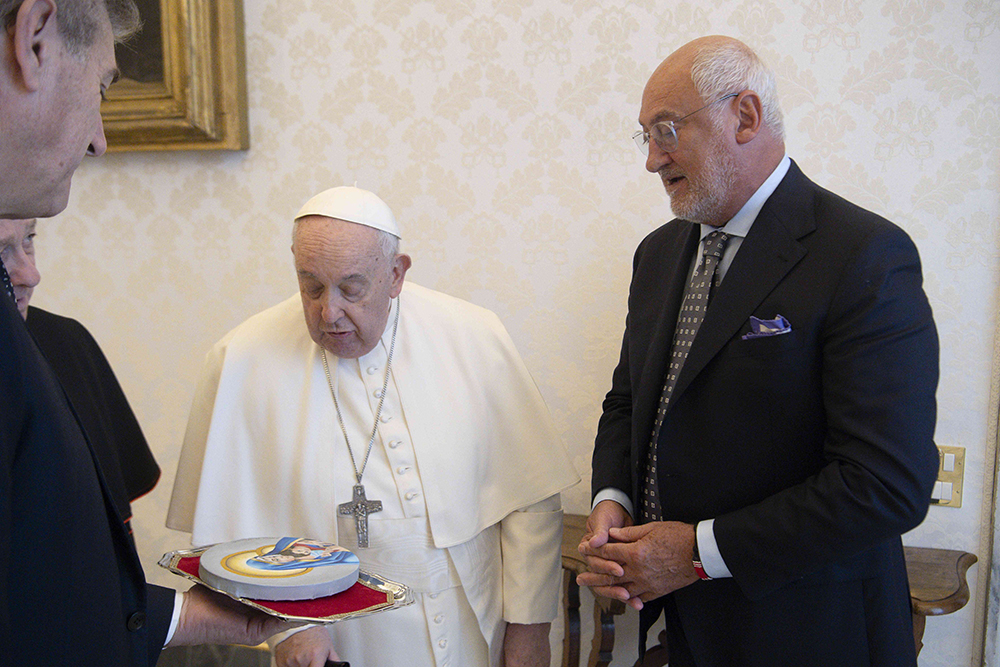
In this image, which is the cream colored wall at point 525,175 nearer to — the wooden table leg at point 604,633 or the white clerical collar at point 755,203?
the wooden table leg at point 604,633

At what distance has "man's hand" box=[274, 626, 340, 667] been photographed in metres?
2.01

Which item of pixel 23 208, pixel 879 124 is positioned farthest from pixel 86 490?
pixel 879 124

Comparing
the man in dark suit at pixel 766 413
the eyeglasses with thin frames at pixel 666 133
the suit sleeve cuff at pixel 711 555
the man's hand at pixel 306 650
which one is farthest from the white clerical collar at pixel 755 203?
the man's hand at pixel 306 650

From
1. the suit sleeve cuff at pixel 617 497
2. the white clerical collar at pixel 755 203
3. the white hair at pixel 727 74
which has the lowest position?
the suit sleeve cuff at pixel 617 497

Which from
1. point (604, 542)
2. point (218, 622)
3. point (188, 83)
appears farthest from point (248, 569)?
point (188, 83)

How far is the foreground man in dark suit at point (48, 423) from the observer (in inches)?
38.9

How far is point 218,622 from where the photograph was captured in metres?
1.57

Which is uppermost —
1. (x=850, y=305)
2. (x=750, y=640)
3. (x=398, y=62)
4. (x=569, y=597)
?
(x=398, y=62)

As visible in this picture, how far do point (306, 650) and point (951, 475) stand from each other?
219 centimetres

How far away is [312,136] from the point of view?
129 inches

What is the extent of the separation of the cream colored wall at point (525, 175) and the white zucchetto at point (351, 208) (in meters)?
0.99

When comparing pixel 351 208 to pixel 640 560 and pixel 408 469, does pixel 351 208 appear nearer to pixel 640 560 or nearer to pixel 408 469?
pixel 408 469

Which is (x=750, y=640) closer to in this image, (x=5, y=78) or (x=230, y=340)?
(x=230, y=340)

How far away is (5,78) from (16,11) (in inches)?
3.1
